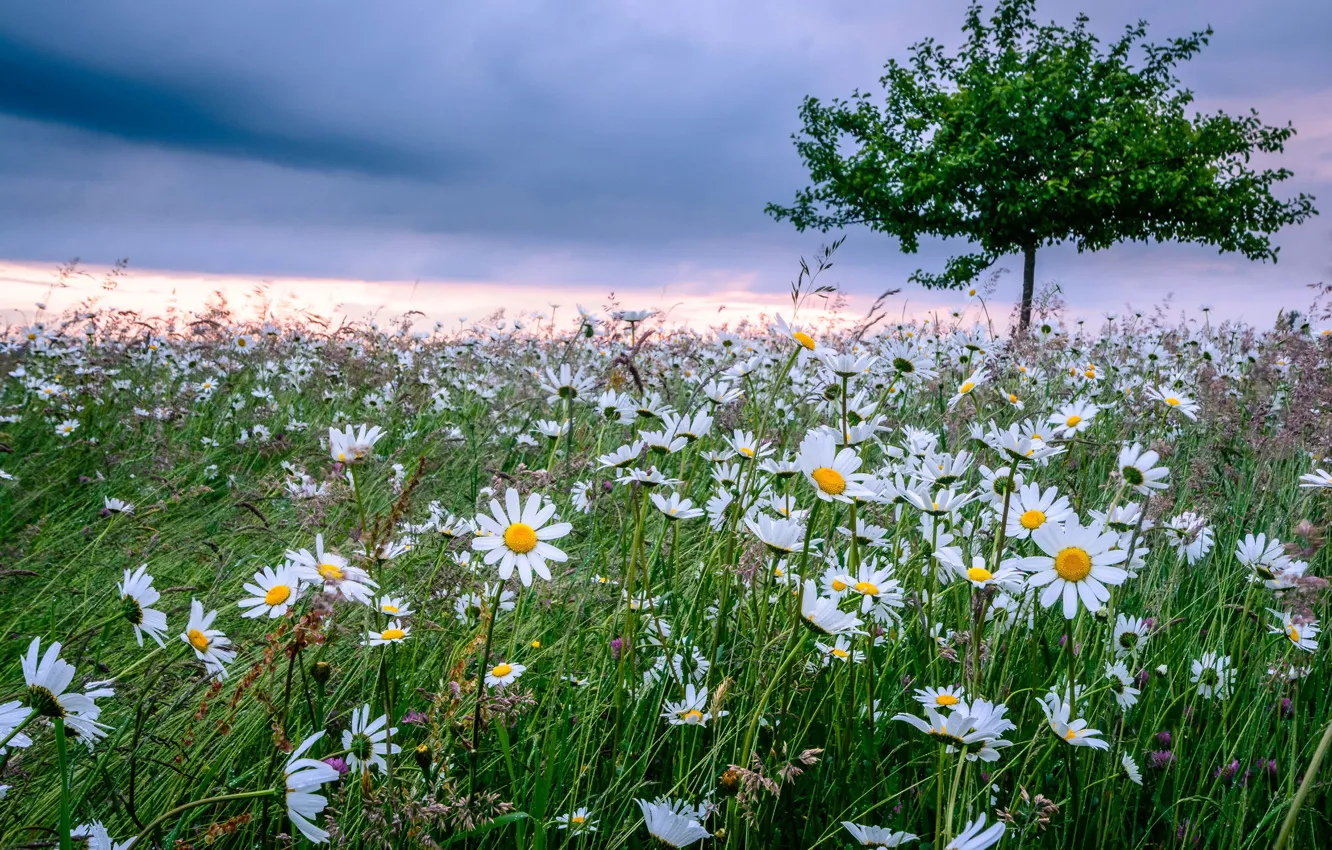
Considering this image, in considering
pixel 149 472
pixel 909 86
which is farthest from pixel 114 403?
pixel 909 86

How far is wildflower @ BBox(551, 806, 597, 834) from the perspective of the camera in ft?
4.47

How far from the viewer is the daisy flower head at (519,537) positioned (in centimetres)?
136

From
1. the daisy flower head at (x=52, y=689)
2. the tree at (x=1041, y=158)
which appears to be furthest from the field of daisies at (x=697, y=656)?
the tree at (x=1041, y=158)

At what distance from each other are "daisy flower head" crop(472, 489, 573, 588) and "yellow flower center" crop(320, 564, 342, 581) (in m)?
0.22

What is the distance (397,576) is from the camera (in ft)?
8.08

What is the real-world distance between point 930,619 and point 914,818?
40 centimetres

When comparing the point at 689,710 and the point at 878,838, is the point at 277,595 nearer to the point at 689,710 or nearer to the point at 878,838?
the point at 689,710

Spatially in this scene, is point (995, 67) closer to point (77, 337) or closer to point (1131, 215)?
point (1131, 215)

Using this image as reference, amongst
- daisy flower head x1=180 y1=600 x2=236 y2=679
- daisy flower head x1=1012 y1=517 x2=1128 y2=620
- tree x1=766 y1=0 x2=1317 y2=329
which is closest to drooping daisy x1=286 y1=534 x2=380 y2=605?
daisy flower head x1=180 y1=600 x2=236 y2=679

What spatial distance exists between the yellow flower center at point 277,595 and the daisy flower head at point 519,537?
374mm

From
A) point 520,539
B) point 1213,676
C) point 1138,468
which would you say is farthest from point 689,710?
point 1213,676

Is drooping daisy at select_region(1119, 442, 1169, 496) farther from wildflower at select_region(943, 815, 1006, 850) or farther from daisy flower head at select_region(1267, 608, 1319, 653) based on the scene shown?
wildflower at select_region(943, 815, 1006, 850)

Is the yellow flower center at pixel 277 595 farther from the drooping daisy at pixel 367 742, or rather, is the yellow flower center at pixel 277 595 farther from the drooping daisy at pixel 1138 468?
the drooping daisy at pixel 1138 468

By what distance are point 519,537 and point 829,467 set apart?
23.4 inches
